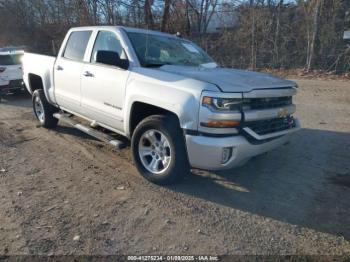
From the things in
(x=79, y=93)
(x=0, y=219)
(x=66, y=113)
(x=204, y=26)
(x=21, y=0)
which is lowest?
(x=0, y=219)

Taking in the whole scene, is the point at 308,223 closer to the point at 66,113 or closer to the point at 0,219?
the point at 0,219

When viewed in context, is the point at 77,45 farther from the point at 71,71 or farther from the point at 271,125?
the point at 271,125

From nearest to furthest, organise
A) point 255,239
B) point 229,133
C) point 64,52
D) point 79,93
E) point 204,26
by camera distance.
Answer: point 255,239
point 229,133
point 79,93
point 64,52
point 204,26

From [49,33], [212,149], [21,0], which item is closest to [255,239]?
[212,149]

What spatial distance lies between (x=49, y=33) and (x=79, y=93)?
63.4 feet

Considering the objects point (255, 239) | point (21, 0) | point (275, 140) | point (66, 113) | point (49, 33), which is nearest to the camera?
point (255, 239)

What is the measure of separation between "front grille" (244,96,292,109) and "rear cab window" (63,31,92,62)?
304cm

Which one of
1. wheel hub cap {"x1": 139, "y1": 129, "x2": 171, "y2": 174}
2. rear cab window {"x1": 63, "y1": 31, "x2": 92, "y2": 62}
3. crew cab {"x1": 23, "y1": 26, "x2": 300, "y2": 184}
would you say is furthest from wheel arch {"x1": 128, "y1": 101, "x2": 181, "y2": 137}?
rear cab window {"x1": 63, "y1": 31, "x2": 92, "y2": 62}

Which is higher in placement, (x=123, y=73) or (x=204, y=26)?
(x=204, y=26)

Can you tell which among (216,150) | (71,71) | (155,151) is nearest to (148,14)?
(71,71)

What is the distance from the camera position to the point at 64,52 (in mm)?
6367

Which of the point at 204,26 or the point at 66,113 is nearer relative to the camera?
the point at 66,113

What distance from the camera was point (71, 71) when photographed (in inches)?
232

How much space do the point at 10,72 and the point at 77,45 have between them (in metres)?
6.21
